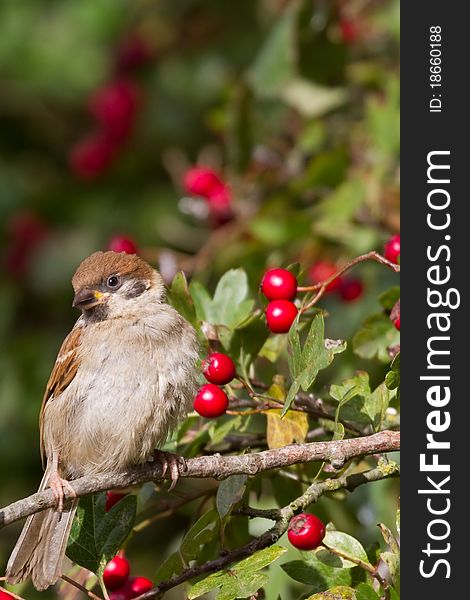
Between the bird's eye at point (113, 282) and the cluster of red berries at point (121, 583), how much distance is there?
1029mm

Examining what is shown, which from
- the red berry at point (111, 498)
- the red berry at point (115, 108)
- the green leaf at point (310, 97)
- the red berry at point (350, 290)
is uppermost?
the red berry at point (115, 108)

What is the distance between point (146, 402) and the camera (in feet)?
9.92

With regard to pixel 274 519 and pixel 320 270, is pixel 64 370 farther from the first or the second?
pixel 320 270

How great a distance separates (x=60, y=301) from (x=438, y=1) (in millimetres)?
3843

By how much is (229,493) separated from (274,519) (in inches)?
5.4

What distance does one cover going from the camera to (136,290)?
3.52 meters

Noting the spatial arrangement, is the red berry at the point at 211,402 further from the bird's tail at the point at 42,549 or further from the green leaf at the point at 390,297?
the green leaf at the point at 390,297

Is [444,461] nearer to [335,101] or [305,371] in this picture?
[305,371]

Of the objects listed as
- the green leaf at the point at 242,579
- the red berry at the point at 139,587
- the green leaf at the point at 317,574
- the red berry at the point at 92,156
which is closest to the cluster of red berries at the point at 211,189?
the red berry at the point at 92,156

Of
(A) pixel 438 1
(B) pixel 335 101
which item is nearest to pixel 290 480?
(A) pixel 438 1

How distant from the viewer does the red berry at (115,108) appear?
6.46m

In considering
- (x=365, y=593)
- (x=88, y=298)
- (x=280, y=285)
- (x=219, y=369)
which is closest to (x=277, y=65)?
(x=88, y=298)

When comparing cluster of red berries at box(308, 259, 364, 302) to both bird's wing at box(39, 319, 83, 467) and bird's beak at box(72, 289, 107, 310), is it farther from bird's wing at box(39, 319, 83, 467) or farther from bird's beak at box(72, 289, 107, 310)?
bird's wing at box(39, 319, 83, 467)

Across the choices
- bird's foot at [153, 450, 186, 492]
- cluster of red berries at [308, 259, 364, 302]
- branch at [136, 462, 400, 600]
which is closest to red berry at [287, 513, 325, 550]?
branch at [136, 462, 400, 600]
